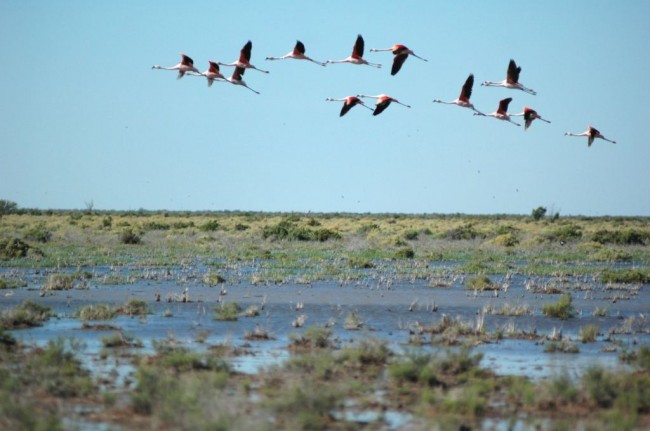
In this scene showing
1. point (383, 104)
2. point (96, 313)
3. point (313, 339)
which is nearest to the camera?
point (313, 339)

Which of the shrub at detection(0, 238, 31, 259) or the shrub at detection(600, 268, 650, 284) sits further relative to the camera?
the shrub at detection(0, 238, 31, 259)

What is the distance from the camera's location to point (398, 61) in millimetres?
24000

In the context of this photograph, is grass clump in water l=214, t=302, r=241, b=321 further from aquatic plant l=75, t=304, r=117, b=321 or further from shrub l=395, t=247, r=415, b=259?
shrub l=395, t=247, r=415, b=259

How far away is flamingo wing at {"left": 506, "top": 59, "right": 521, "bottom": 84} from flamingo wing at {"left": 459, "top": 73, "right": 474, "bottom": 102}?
37.7 inches

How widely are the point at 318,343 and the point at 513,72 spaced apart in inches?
391

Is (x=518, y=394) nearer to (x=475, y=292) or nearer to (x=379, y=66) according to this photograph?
(x=379, y=66)

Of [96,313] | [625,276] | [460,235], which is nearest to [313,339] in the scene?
[96,313]

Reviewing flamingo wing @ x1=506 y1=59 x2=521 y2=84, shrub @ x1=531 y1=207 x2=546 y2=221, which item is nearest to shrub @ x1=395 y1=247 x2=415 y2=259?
flamingo wing @ x1=506 y1=59 x2=521 y2=84

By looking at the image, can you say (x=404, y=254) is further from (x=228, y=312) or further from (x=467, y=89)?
(x=228, y=312)

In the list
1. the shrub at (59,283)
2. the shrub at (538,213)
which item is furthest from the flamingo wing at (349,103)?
the shrub at (538,213)

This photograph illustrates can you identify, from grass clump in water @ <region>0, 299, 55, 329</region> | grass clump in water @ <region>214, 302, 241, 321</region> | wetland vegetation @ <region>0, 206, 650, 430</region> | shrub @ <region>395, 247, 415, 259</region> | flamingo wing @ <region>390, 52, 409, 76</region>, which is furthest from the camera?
shrub @ <region>395, 247, 415, 259</region>

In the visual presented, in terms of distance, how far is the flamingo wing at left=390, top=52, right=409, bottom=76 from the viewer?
2375cm

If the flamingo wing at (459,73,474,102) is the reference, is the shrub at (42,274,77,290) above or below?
below

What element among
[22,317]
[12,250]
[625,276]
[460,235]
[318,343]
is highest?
[460,235]
